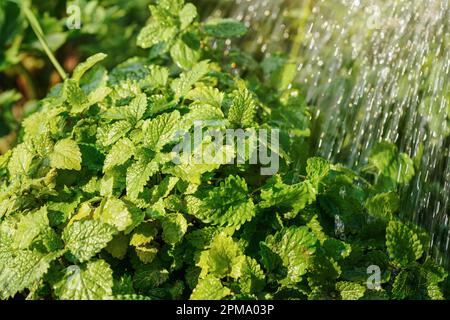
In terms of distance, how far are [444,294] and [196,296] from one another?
1.97 feet

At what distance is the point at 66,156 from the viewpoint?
1.28 metres

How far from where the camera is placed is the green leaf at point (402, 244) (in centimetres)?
125

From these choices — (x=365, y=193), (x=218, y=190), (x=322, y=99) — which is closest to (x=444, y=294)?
(x=365, y=193)

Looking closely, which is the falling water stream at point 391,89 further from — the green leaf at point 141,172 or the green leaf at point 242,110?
the green leaf at point 141,172

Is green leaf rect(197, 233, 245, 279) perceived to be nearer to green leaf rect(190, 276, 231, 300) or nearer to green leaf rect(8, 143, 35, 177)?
green leaf rect(190, 276, 231, 300)

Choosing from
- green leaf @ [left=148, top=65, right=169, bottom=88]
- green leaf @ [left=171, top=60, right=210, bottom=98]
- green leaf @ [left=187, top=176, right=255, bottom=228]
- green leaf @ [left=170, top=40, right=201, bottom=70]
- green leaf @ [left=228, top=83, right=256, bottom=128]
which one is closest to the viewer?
green leaf @ [left=187, top=176, right=255, bottom=228]

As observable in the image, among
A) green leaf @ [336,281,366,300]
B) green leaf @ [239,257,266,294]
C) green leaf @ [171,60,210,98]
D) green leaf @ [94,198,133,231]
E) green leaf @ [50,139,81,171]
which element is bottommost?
green leaf @ [336,281,366,300]

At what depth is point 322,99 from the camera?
196 cm

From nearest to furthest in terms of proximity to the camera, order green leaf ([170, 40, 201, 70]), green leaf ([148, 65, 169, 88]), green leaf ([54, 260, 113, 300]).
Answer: green leaf ([54, 260, 113, 300]) < green leaf ([148, 65, 169, 88]) < green leaf ([170, 40, 201, 70])

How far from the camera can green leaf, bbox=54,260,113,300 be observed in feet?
3.63

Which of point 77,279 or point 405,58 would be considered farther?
point 405,58

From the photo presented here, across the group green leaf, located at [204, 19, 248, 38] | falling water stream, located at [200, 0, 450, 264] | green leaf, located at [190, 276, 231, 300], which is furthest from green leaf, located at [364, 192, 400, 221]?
green leaf, located at [204, 19, 248, 38]

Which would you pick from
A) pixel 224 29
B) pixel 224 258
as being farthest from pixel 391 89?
pixel 224 258
